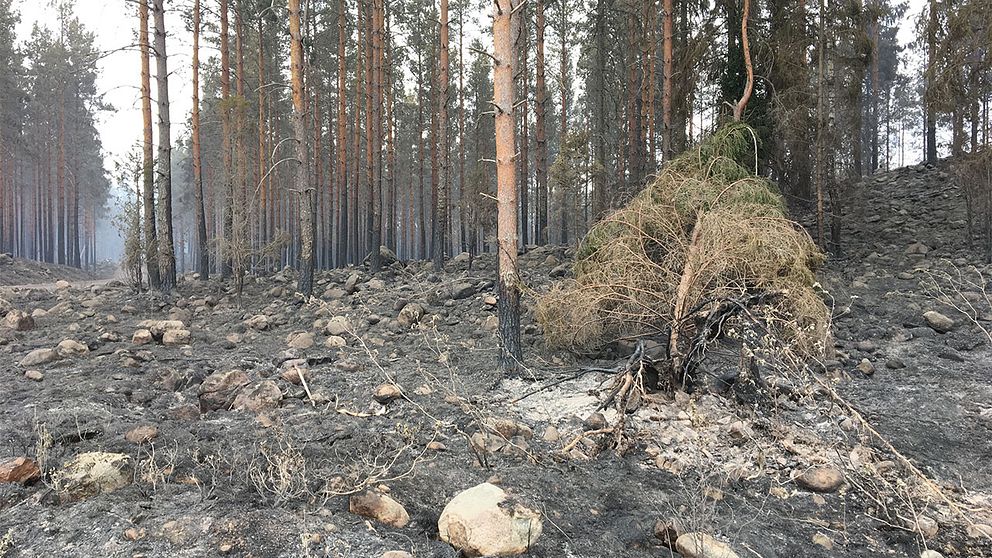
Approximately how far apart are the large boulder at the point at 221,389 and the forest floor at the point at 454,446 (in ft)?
0.07

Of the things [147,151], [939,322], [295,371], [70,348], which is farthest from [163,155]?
[939,322]

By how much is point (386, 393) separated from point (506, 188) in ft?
8.99

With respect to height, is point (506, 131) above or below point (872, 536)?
above

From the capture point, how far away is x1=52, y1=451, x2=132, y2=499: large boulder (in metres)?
2.91

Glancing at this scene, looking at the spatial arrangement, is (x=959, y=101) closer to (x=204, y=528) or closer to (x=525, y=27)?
(x=525, y=27)

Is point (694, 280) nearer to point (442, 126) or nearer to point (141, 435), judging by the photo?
point (141, 435)

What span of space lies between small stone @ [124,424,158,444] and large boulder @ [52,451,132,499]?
25.1 inches

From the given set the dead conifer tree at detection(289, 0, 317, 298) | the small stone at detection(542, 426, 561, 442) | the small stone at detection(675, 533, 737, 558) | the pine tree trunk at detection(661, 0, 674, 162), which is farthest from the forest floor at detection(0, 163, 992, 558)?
the pine tree trunk at detection(661, 0, 674, 162)

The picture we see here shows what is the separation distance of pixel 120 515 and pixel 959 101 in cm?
1505

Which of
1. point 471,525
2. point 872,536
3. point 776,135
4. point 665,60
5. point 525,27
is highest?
point 525,27

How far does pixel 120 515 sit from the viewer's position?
2.72 meters

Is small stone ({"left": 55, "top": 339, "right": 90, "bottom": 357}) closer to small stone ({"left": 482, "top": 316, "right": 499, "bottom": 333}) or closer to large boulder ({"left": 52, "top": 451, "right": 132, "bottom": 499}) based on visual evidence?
large boulder ({"left": 52, "top": 451, "right": 132, "bottom": 499})

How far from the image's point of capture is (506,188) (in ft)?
19.4

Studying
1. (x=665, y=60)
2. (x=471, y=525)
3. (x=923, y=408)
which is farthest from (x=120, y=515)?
(x=665, y=60)
